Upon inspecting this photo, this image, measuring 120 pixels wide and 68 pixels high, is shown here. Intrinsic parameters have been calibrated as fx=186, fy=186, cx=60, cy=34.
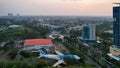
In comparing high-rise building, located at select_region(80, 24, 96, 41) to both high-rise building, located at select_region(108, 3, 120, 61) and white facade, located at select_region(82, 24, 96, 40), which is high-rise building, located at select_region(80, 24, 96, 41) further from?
high-rise building, located at select_region(108, 3, 120, 61)

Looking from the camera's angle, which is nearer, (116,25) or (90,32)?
(116,25)

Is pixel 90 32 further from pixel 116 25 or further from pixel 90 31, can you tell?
pixel 116 25

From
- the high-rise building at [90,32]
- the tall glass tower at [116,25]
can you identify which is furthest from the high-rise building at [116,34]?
the high-rise building at [90,32]

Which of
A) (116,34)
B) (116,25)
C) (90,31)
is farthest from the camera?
(90,31)

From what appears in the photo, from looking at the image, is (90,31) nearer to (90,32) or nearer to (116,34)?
(90,32)

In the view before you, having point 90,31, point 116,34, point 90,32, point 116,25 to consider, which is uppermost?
point 116,25

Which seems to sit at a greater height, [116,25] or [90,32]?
[116,25]

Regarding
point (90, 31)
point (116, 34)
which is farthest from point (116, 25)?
point (90, 31)

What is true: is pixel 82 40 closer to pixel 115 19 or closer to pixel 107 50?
pixel 107 50

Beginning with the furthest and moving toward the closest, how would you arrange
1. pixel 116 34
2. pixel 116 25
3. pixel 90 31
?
pixel 90 31 < pixel 116 34 < pixel 116 25

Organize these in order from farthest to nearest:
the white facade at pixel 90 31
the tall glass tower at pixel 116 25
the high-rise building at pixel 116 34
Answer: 1. the white facade at pixel 90 31
2. the tall glass tower at pixel 116 25
3. the high-rise building at pixel 116 34

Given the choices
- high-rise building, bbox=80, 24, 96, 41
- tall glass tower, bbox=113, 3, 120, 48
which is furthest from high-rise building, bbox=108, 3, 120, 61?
high-rise building, bbox=80, 24, 96, 41

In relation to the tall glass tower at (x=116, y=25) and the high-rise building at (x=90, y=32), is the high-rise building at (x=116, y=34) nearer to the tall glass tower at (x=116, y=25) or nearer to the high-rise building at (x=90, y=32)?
→ the tall glass tower at (x=116, y=25)
